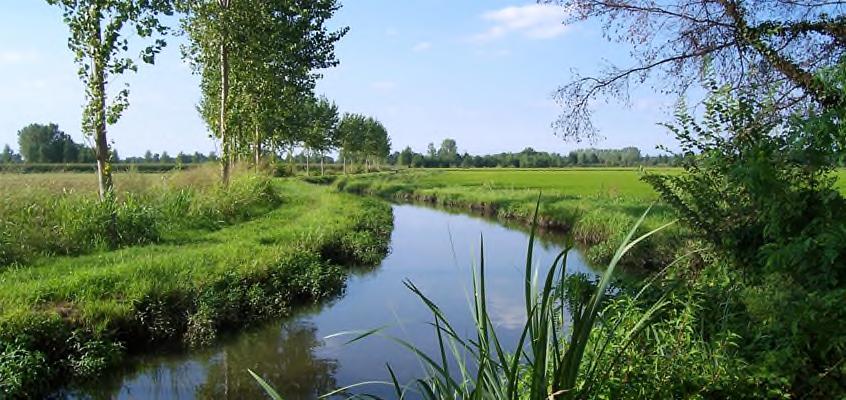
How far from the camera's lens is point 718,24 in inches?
277

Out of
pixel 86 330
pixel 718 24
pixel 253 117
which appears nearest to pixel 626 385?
pixel 86 330

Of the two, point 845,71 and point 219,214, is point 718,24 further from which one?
point 219,214

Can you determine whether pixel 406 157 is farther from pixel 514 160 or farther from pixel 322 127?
pixel 322 127

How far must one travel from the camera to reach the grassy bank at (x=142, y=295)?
200 inches

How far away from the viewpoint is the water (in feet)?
17.4

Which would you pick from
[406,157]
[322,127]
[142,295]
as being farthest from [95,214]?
[406,157]

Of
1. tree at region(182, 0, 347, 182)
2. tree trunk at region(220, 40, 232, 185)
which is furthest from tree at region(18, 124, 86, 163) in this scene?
tree trunk at region(220, 40, 232, 185)

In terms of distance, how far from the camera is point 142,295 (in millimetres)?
6273

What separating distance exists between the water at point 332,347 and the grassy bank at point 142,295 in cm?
28

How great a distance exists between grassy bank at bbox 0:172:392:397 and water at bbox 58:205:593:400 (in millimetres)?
284

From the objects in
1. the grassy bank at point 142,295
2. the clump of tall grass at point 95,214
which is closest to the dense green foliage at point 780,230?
the grassy bank at point 142,295

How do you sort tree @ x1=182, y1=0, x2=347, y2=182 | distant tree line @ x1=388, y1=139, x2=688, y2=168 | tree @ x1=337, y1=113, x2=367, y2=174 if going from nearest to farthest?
1. tree @ x1=182, y1=0, x2=347, y2=182
2. tree @ x1=337, y1=113, x2=367, y2=174
3. distant tree line @ x1=388, y1=139, x2=688, y2=168

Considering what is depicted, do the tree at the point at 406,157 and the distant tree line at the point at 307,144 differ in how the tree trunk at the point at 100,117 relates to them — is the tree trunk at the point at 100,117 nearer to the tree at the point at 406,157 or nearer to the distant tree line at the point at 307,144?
the distant tree line at the point at 307,144

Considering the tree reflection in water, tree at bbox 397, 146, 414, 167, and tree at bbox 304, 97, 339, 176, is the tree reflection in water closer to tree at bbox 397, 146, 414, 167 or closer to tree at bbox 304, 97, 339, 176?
tree at bbox 304, 97, 339, 176
